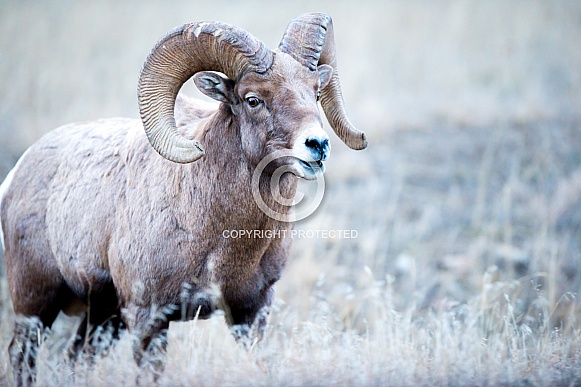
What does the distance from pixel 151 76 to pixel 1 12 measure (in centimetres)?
1346

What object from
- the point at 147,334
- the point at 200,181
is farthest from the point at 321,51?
the point at 147,334

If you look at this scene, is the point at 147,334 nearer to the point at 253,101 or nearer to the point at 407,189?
the point at 253,101

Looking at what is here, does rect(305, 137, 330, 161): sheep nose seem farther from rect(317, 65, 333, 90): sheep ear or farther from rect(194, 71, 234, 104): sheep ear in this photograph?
rect(317, 65, 333, 90): sheep ear

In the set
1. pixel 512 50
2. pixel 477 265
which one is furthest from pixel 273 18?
pixel 477 265

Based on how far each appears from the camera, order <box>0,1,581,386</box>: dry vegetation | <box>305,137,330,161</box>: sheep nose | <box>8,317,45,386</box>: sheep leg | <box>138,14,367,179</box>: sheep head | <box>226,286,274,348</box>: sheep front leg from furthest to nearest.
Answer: <box>8,317,45,386</box>: sheep leg, <box>226,286,274,348</box>: sheep front leg, <box>0,1,581,386</box>: dry vegetation, <box>138,14,367,179</box>: sheep head, <box>305,137,330,161</box>: sheep nose

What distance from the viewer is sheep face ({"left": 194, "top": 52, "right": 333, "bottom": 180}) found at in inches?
201

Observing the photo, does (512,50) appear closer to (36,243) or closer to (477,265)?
(477,265)

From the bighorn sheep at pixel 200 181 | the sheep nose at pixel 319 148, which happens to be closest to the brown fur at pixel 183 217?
the bighorn sheep at pixel 200 181

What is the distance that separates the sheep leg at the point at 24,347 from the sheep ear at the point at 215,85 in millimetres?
2622

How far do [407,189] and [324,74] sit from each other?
7639 mm

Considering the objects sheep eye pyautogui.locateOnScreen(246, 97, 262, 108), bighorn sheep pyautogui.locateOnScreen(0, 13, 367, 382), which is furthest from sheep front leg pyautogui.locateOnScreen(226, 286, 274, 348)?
sheep eye pyautogui.locateOnScreen(246, 97, 262, 108)

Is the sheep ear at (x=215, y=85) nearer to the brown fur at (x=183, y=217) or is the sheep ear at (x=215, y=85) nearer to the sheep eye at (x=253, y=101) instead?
the brown fur at (x=183, y=217)

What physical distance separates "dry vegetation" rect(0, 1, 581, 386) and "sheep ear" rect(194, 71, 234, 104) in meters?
1.87

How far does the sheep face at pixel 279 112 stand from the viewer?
5.10 metres
